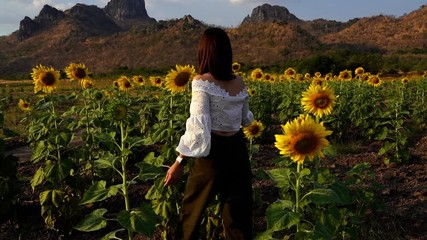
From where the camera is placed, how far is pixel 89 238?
3.74 m

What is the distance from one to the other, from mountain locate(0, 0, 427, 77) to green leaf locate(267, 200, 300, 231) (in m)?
48.0

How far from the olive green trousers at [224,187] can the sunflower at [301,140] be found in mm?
356

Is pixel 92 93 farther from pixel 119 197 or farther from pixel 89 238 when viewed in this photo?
pixel 89 238

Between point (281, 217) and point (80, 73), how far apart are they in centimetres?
346

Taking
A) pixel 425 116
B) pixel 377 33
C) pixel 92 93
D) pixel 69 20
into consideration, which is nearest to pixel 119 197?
pixel 92 93

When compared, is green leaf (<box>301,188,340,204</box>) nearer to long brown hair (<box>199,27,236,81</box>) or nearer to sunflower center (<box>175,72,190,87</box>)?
long brown hair (<box>199,27,236,81</box>)

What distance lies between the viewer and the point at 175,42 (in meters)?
65.1

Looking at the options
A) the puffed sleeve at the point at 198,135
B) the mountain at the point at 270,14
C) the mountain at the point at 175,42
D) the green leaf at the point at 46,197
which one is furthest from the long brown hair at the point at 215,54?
Answer: the mountain at the point at 270,14

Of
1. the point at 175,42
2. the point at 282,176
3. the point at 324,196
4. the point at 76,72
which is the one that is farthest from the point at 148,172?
the point at 175,42

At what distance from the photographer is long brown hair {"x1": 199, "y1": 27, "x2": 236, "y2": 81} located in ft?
8.58

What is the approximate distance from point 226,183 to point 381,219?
172 centimetres

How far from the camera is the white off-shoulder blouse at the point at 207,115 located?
2537 mm

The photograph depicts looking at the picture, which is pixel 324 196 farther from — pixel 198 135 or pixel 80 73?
pixel 80 73

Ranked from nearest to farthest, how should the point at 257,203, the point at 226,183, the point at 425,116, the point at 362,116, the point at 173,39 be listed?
the point at 226,183
the point at 257,203
the point at 362,116
the point at 425,116
the point at 173,39
